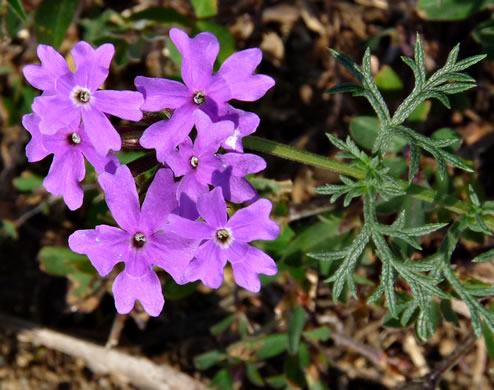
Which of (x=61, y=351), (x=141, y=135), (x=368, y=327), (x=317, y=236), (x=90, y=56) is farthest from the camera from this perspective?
(x=61, y=351)

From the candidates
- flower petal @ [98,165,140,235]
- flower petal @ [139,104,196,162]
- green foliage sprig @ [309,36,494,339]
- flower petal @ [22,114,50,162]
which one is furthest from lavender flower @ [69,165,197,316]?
green foliage sprig @ [309,36,494,339]

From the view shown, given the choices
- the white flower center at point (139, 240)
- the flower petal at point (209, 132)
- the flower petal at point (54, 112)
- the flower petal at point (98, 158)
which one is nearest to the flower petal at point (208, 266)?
the white flower center at point (139, 240)

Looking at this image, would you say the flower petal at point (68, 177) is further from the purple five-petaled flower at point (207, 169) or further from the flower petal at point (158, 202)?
the purple five-petaled flower at point (207, 169)

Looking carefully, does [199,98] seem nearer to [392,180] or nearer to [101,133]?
[101,133]

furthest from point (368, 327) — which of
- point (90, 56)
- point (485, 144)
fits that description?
point (90, 56)

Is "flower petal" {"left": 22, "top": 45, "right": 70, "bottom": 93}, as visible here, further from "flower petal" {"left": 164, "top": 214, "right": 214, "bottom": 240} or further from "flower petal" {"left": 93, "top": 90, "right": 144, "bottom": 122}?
"flower petal" {"left": 164, "top": 214, "right": 214, "bottom": 240}

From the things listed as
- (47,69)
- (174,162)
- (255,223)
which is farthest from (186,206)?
(47,69)

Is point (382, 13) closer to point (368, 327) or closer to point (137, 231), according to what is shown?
point (368, 327)
